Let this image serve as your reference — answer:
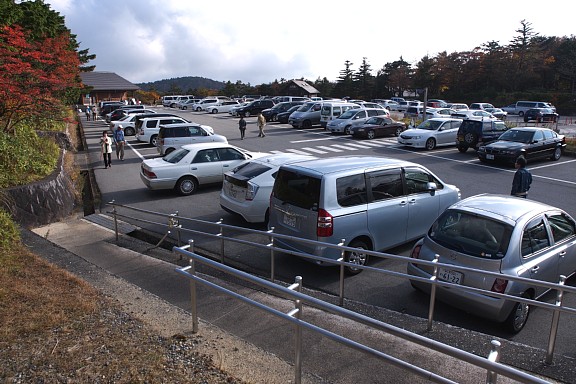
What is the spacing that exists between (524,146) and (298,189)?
15.3m

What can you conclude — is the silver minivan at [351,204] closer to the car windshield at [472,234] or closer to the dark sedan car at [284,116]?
the car windshield at [472,234]

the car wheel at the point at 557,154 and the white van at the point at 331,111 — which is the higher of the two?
the white van at the point at 331,111

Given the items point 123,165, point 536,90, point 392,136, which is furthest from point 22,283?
point 536,90

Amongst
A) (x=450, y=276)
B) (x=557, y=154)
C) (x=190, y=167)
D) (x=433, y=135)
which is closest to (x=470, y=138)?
(x=433, y=135)

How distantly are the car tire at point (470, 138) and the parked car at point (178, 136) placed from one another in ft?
39.6

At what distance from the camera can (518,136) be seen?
20172 millimetres

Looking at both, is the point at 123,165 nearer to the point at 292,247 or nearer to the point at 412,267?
the point at 292,247

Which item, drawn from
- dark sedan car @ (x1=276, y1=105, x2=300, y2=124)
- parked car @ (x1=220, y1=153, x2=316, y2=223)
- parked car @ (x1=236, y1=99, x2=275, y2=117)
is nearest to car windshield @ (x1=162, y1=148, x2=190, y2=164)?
parked car @ (x1=220, y1=153, x2=316, y2=223)

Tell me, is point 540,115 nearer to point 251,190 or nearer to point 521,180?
point 521,180

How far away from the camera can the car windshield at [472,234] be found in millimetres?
5914

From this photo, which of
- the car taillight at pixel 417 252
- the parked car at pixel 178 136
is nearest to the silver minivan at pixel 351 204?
the car taillight at pixel 417 252

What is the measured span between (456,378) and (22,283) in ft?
18.0

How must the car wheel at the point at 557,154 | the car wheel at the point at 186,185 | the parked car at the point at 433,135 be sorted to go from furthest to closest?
the parked car at the point at 433,135
the car wheel at the point at 557,154
the car wheel at the point at 186,185

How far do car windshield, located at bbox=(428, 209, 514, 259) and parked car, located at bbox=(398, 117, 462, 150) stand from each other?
1797 cm
